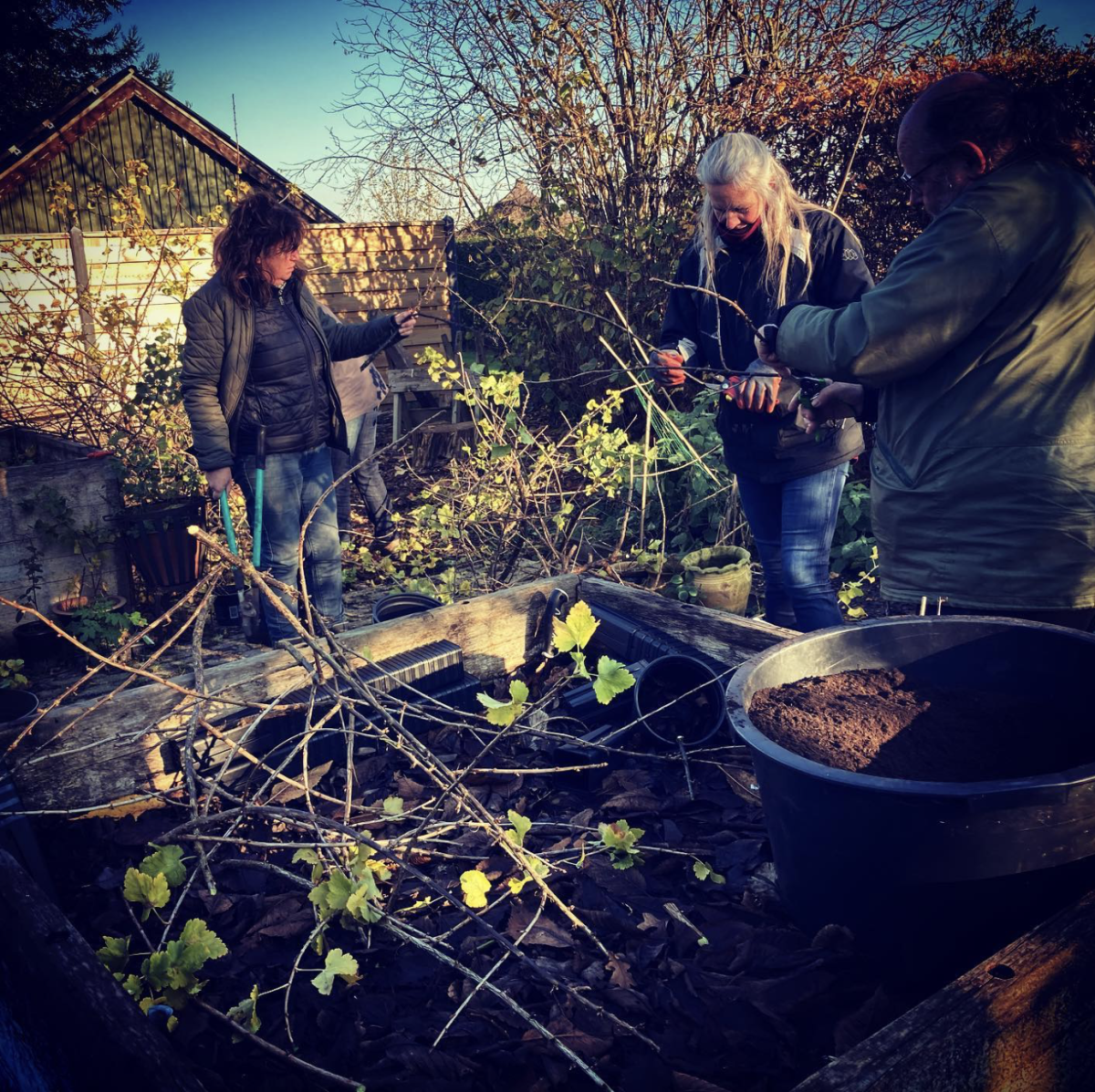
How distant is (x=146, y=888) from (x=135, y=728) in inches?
28.7

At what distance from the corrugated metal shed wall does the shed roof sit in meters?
0.19

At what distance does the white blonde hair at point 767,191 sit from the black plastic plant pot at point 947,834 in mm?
1406

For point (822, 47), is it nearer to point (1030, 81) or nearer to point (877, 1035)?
point (1030, 81)

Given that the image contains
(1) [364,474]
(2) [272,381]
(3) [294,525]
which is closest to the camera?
(2) [272,381]

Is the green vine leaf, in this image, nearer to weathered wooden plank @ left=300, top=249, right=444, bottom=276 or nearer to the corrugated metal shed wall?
weathered wooden plank @ left=300, top=249, right=444, bottom=276

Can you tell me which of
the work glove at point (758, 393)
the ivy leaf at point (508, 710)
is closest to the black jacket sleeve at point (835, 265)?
the work glove at point (758, 393)

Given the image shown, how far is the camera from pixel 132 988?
1693 mm

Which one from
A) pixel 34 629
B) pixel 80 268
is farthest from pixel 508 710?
pixel 80 268

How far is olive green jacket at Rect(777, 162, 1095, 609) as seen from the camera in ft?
5.32

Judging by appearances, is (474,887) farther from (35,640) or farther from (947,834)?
(35,640)

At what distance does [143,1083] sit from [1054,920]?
4.82 feet

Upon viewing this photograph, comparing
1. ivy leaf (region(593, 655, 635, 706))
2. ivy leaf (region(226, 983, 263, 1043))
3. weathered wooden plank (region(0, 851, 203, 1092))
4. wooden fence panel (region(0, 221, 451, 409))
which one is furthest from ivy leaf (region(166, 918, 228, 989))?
wooden fence panel (region(0, 221, 451, 409))

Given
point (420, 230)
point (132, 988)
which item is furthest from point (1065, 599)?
point (420, 230)

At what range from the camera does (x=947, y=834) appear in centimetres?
140
